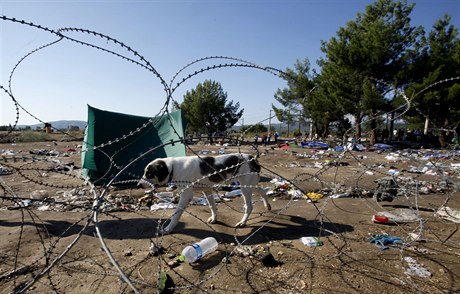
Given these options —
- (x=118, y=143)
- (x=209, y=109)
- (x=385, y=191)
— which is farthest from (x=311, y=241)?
(x=209, y=109)

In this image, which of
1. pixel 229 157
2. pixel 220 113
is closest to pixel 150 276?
pixel 229 157

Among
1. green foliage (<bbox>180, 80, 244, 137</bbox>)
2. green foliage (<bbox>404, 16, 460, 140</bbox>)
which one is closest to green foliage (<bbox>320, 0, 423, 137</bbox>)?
green foliage (<bbox>404, 16, 460, 140</bbox>)

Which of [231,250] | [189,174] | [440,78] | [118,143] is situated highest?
[440,78]

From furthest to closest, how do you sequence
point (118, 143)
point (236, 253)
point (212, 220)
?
point (118, 143) < point (212, 220) < point (236, 253)

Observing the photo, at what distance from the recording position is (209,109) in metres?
32.7

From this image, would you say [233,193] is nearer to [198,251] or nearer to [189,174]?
[189,174]

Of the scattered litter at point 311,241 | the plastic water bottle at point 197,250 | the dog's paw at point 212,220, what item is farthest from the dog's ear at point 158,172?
the scattered litter at point 311,241

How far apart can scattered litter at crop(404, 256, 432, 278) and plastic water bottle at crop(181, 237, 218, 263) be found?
2326 millimetres

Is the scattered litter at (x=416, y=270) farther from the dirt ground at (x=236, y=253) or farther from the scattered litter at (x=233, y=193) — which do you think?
the scattered litter at (x=233, y=193)

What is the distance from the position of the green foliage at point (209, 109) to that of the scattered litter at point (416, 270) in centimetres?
2839

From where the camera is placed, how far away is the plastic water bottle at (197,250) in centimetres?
347

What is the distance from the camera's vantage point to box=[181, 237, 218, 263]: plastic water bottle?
136 inches

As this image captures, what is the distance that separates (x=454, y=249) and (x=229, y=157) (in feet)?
11.3

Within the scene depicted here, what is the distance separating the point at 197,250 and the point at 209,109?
2974 cm
